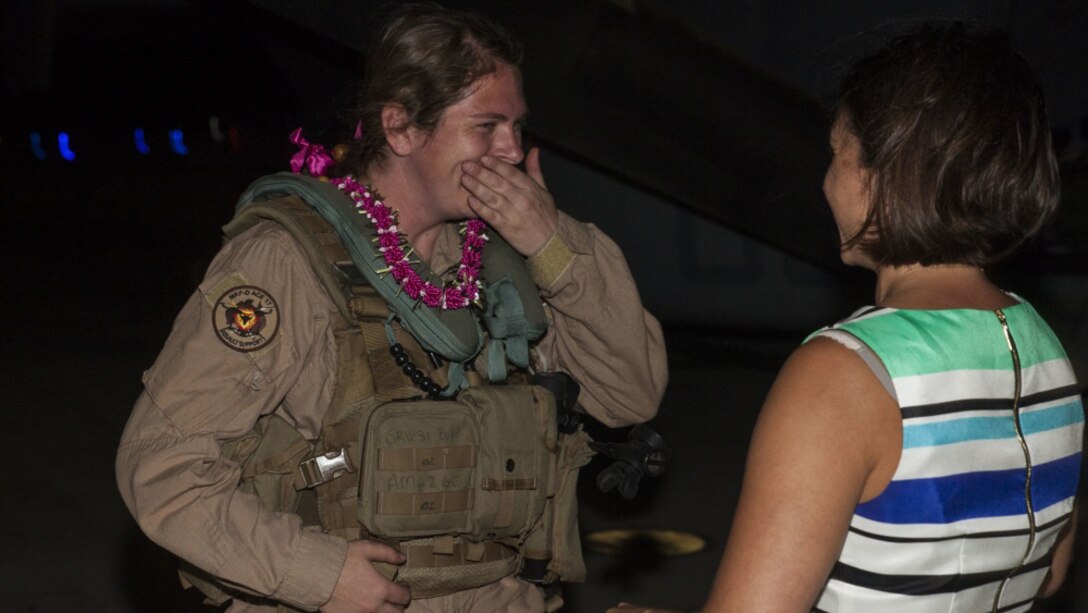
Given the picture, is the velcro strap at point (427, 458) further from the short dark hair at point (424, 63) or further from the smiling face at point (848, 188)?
the smiling face at point (848, 188)

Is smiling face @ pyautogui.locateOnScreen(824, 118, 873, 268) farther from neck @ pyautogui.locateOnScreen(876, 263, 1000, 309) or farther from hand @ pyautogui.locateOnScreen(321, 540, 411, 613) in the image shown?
hand @ pyautogui.locateOnScreen(321, 540, 411, 613)

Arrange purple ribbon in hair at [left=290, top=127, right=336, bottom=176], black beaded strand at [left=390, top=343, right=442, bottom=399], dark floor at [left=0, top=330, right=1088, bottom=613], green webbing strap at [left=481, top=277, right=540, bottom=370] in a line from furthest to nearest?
1. dark floor at [left=0, top=330, right=1088, bottom=613]
2. purple ribbon in hair at [left=290, top=127, right=336, bottom=176]
3. green webbing strap at [left=481, top=277, right=540, bottom=370]
4. black beaded strand at [left=390, top=343, right=442, bottom=399]

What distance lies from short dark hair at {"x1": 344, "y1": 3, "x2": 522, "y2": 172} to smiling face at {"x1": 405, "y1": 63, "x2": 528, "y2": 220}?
2cm

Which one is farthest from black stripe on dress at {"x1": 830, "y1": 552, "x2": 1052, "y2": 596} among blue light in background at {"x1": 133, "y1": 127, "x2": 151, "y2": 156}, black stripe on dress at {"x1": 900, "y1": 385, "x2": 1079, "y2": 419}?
blue light in background at {"x1": 133, "y1": 127, "x2": 151, "y2": 156}

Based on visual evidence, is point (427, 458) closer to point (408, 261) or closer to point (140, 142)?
point (408, 261)

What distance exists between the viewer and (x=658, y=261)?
38.9 ft

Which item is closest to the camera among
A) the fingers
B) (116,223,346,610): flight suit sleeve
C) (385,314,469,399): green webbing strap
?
(116,223,346,610): flight suit sleeve

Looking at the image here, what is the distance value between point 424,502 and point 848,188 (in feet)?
3.59

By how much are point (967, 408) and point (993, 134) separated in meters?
0.38

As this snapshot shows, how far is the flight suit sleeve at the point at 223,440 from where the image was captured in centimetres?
219

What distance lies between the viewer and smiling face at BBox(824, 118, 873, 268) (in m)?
1.76

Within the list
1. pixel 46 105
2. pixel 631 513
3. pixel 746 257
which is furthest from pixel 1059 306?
pixel 46 105

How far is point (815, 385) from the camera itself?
157 centimetres

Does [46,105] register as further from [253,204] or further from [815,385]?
[815,385]
